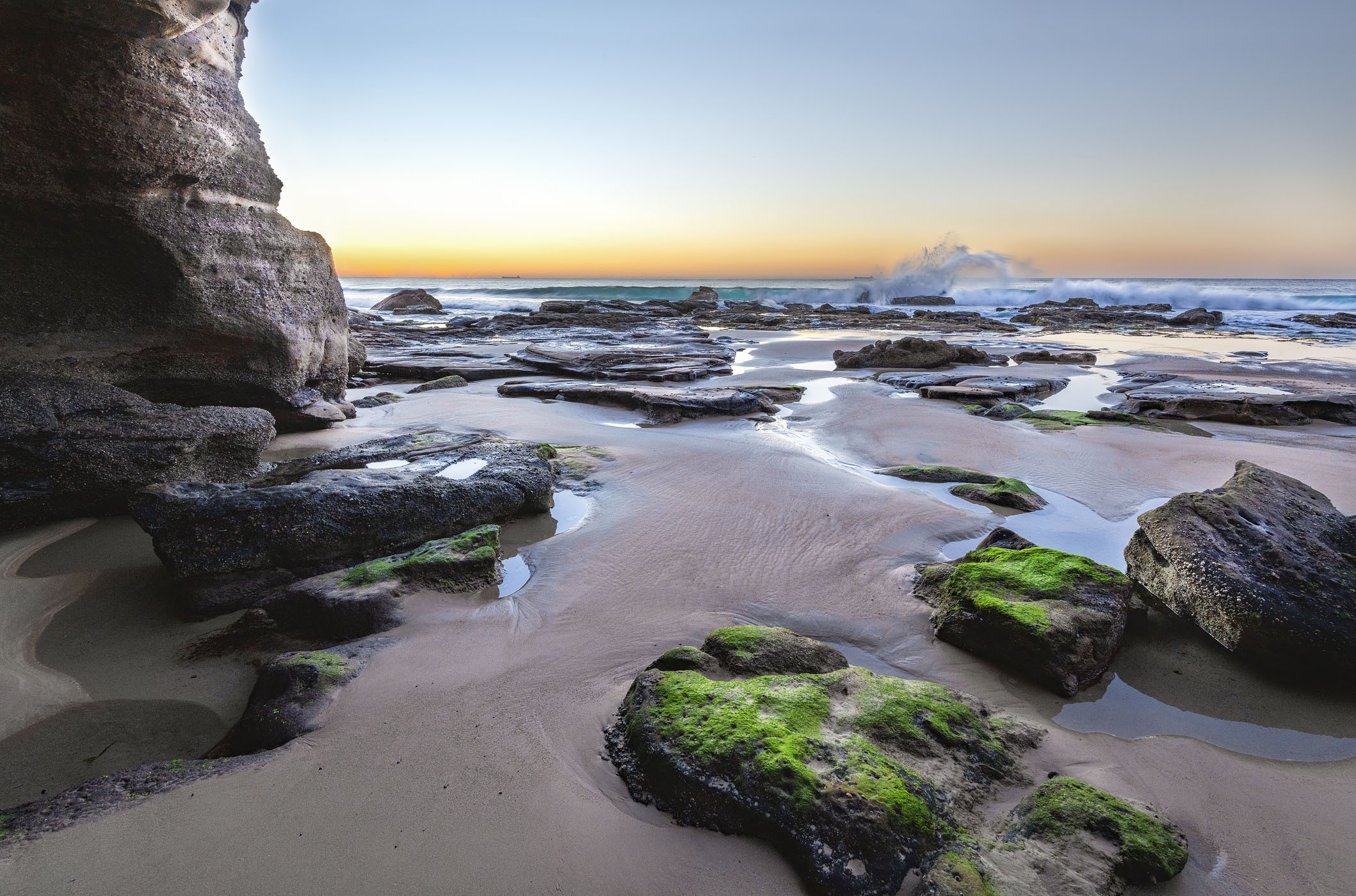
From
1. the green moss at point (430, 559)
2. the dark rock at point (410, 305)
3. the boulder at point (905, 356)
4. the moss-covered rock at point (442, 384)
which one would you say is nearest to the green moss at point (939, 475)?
the green moss at point (430, 559)

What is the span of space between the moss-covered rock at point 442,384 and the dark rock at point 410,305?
28.4 m

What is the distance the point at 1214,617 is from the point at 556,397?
807 centimetres

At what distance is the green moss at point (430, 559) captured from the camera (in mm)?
3340

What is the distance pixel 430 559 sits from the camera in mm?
3480

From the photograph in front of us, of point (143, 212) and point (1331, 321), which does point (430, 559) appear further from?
point (1331, 321)

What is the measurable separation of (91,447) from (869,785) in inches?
192

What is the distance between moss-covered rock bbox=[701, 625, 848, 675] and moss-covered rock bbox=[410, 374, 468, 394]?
8.58 m

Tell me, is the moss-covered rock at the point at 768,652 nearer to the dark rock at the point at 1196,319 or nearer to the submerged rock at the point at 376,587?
the submerged rock at the point at 376,587

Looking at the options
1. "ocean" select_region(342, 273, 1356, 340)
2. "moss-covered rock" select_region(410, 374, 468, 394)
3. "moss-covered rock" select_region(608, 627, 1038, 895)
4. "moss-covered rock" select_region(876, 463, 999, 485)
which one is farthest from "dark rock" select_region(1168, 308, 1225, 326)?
"moss-covered rock" select_region(608, 627, 1038, 895)

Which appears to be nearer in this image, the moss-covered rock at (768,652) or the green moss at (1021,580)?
the moss-covered rock at (768,652)

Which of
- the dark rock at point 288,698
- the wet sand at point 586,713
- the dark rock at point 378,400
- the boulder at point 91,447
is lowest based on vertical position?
the wet sand at point 586,713

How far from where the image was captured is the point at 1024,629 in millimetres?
2922

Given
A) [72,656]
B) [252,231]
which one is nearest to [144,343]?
[252,231]

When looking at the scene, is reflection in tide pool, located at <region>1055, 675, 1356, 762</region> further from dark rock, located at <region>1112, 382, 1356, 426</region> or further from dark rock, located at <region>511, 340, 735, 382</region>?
dark rock, located at <region>511, 340, 735, 382</region>
